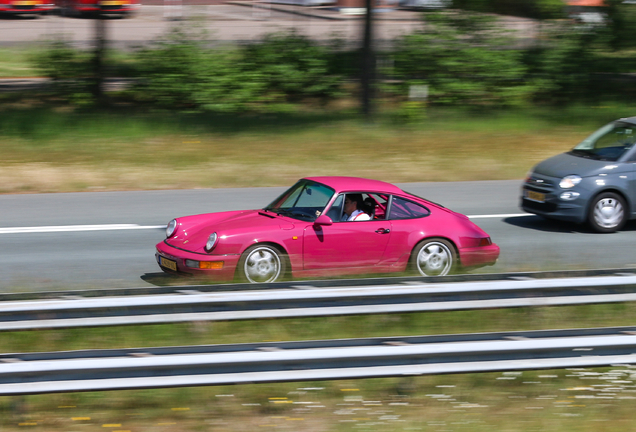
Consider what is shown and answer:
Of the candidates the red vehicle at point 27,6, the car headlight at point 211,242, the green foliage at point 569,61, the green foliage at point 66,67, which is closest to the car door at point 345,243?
the car headlight at point 211,242

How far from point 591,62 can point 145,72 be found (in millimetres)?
12497

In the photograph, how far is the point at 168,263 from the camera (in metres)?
7.79

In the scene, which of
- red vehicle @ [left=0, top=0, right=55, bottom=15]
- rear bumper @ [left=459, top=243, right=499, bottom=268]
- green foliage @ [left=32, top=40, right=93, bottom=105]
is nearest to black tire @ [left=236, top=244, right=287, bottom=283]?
rear bumper @ [left=459, top=243, right=499, bottom=268]

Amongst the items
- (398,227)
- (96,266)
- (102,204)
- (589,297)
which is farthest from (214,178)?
(589,297)

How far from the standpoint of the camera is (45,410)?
4910 millimetres

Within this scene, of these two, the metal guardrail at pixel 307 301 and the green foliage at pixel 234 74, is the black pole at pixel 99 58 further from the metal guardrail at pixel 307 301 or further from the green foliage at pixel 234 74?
the metal guardrail at pixel 307 301

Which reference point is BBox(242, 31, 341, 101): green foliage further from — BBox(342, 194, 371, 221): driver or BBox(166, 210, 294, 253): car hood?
BBox(342, 194, 371, 221): driver

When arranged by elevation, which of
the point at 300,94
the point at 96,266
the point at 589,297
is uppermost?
the point at 300,94

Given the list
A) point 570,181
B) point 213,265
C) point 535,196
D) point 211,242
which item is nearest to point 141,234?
point 211,242

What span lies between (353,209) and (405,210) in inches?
22.1

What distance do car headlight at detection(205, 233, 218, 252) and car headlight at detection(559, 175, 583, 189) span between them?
5.71 meters

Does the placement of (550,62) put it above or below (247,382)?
above

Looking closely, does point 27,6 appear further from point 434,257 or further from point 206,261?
point 434,257

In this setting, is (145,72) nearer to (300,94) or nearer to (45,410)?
(300,94)
